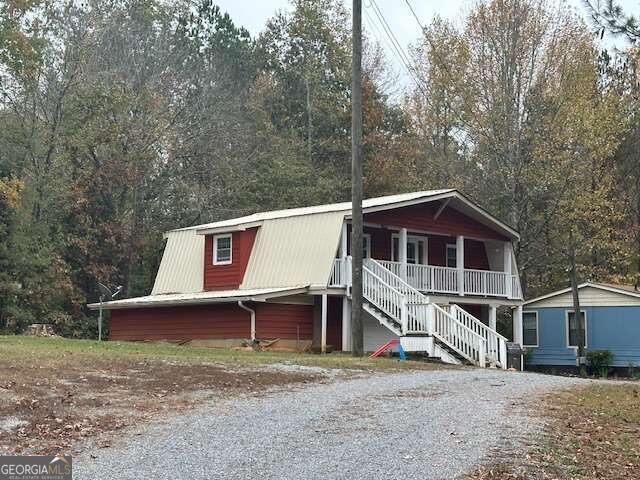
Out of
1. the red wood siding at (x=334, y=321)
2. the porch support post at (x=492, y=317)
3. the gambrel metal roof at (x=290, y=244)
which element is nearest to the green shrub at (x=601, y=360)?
the porch support post at (x=492, y=317)

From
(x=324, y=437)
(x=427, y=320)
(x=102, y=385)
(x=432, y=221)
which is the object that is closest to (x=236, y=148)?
(x=432, y=221)

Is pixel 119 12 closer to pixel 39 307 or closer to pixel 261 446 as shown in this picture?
pixel 39 307

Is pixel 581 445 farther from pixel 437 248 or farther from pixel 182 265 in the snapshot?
pixel 182 265

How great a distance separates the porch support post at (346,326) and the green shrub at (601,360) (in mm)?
9513

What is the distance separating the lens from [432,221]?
2952 centimetres

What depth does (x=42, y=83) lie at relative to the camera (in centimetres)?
3791

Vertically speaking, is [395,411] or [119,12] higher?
[119,12]

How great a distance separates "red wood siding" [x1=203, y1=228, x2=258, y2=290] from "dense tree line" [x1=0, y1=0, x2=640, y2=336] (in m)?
7.53

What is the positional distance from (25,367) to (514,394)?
7.70m

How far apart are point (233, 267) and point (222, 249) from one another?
0.95m

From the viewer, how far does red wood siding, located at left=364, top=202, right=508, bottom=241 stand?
1103 inches

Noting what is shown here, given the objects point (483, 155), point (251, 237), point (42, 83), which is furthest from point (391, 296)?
point (42, 83)

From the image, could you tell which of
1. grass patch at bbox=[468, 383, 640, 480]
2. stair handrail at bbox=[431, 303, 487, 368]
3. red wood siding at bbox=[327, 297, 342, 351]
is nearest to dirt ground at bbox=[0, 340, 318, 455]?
grass patch at bbox=[468, 383, 640, 480]

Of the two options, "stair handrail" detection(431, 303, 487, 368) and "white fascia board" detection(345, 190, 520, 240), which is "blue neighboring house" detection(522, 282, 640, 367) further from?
"stair handrail" detection(431, 303, 487, 368)
